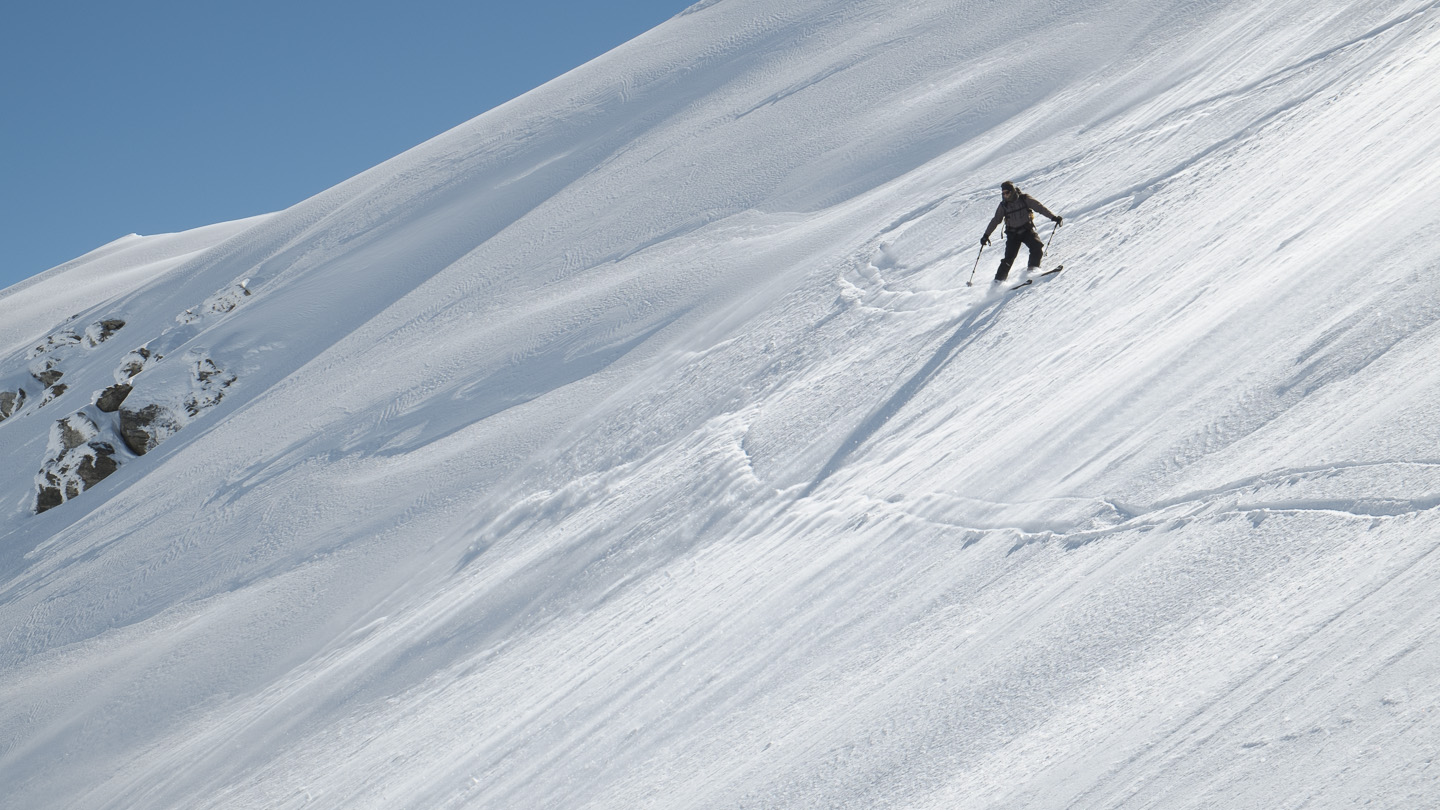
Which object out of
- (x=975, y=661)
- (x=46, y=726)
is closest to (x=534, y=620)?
(x=975, y=661)

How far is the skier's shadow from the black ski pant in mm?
414

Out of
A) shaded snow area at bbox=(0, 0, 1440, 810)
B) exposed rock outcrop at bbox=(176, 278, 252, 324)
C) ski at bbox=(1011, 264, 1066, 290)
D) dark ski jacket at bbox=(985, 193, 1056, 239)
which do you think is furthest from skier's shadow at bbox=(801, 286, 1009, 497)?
exposed rock outcrop at bbox=(176, 278, 252, 324)

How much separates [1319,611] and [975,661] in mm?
1441

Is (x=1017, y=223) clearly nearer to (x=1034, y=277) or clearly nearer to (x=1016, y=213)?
(x=1016, y=213)

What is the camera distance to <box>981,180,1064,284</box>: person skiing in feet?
29.9

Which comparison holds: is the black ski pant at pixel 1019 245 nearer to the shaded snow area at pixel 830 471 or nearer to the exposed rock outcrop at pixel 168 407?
the shaded snow area at pixel 830 471

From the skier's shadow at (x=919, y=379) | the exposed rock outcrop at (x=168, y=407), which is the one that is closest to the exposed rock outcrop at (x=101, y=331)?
the exposed rock outcrop at (x=168, y=407)

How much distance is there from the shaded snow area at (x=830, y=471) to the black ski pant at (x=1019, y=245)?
32 cm

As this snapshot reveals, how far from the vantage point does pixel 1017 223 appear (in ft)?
30.3

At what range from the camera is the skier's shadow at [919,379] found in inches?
312

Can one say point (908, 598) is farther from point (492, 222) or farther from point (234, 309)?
point (234, 309)

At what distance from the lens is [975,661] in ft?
14.3

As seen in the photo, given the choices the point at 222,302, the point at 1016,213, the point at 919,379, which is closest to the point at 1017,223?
the point at 1016,213

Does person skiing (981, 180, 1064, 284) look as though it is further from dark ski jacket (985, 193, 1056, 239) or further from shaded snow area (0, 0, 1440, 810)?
shaded snow area (0, 0, 1440, 810)
